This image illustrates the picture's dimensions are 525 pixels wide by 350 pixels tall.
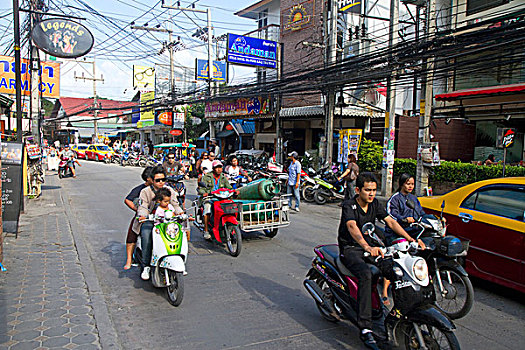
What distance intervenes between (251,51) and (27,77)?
34.3ft

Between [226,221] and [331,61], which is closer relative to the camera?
[226,221]

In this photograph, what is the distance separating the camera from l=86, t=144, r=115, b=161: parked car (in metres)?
36.7

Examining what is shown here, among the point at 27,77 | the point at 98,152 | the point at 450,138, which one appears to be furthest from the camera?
the point at 98,152

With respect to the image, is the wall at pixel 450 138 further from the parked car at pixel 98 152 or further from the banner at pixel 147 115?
the banner at pixel 147 115

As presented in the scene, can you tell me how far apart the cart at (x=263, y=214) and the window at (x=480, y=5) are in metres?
13.4

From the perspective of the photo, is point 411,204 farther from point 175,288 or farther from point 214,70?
point 214,70

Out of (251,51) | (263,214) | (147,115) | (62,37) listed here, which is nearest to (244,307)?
(263,214)

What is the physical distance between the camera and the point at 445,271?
479cm

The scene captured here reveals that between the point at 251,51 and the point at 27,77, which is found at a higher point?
the point at 251,51

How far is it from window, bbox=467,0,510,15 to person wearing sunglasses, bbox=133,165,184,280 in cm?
1577

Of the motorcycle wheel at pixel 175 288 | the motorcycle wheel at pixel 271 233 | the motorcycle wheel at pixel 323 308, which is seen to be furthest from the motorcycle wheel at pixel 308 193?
the motorcycle wheel at pixel 323 308

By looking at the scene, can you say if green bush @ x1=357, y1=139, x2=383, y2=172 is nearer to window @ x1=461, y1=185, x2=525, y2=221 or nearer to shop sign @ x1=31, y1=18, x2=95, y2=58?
shop sign @ x1=31, y1=18, x2=95, y2=58

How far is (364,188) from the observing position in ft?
12.9

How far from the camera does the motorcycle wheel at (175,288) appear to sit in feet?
16.0
